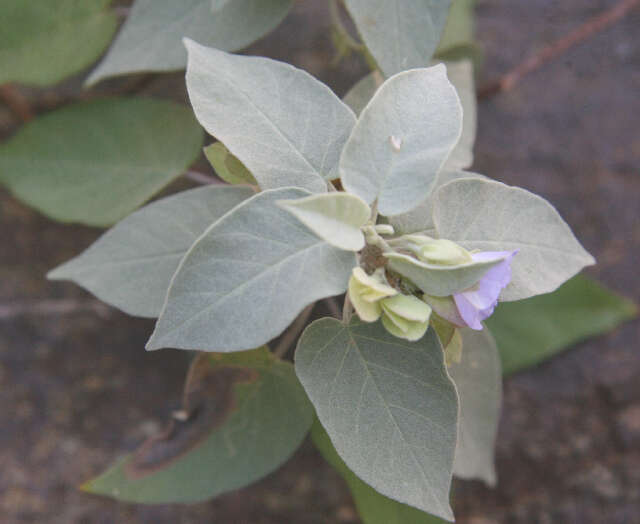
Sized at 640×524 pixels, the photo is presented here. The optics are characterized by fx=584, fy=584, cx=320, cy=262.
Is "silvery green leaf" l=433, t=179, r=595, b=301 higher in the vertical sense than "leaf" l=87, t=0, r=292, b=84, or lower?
lower

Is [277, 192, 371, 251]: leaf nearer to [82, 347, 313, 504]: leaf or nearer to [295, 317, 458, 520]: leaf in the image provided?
[295, 317, 458, 520]: leaf

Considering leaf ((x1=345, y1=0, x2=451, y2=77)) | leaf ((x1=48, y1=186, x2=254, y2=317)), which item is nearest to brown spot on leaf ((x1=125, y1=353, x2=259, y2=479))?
leaf ((x1=48, y1=186, x2=254, y2=317))

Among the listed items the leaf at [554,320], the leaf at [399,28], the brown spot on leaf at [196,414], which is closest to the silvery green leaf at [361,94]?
the leaf at [399,28]

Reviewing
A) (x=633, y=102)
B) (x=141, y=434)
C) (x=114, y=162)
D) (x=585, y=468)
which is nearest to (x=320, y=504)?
(x=141, y=434)

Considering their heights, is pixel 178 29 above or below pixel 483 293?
above

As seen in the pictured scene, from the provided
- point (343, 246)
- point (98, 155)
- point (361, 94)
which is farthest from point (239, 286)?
point (98, 155)

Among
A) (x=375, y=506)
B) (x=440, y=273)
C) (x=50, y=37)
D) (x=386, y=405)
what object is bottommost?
(x=375, y=506)

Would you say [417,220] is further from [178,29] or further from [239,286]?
[178,29]
